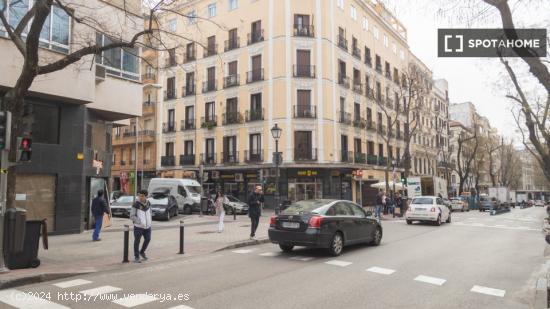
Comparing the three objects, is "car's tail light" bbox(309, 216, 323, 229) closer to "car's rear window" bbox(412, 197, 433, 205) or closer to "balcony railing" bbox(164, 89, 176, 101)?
"car's rear window" bbox(412, 197, 433, 205)

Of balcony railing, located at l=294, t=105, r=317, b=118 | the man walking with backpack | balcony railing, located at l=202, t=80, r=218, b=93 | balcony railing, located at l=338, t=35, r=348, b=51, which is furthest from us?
balcony railing, located at l=202, t=80, r=218, b=93

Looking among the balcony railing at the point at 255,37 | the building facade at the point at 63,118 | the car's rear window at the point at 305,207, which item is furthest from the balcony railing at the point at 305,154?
the car's rear window at the point at 305,207

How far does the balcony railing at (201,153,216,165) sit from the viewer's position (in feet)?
126

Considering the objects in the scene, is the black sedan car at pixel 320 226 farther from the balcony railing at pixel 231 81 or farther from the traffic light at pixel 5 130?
the balcony railing at pixel 231 81

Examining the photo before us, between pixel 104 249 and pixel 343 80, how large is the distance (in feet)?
97.2

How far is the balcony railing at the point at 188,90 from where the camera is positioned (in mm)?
40750

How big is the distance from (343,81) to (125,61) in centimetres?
2313

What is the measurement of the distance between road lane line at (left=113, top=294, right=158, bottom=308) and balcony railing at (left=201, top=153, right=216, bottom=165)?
104ft

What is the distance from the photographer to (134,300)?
6.43 m

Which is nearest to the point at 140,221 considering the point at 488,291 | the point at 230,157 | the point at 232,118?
the point at 488,291

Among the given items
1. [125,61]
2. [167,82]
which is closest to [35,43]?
[125,61]

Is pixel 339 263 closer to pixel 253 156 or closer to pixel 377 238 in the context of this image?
pixel 377 238

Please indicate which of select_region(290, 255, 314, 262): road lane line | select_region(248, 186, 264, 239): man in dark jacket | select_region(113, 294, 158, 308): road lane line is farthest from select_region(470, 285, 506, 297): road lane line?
select_region(248, 186, 264, 239): man in dark jacket

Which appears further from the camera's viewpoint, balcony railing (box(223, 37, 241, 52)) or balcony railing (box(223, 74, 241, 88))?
balcony railing (box(223, 37, 241, 52))
